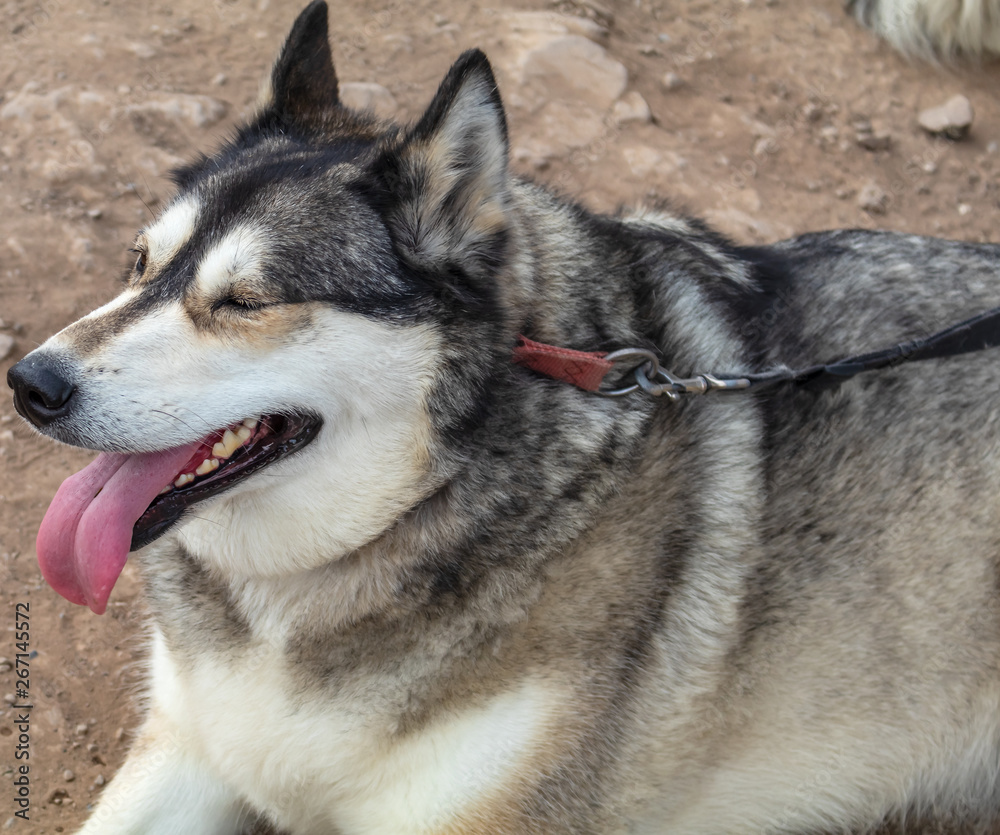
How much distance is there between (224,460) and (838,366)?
6.02ft

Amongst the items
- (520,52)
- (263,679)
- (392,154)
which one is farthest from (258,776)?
(520,52)

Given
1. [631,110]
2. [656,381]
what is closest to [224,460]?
[656,381]

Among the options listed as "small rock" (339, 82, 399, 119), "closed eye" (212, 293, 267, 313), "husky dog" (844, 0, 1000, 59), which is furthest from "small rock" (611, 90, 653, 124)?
"closed eye" (212, 293, 267, 313)

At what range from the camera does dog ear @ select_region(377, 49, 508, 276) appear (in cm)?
243

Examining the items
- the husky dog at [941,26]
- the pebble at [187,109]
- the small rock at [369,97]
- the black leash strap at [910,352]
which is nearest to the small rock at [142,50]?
the pebble at [187,109]

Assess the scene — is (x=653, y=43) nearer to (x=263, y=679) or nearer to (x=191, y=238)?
(x=191, y=238)

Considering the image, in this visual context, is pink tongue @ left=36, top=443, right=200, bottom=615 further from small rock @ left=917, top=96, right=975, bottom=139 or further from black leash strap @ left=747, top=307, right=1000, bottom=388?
small rock @ left=917, top=96, right=975, bottom=139

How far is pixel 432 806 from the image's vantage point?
258 centimetres

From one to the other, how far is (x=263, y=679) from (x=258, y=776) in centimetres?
30

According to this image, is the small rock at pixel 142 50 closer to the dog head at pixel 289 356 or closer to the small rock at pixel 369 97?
the small rock at pixel 369 97

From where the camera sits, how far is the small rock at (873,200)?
6031 millimetres

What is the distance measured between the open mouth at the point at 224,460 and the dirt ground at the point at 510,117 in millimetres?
1577

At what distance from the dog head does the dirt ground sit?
60.9 inches

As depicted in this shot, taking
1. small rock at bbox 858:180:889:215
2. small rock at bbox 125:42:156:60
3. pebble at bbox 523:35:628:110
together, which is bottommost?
small rock at bbox 858:180:889:215
